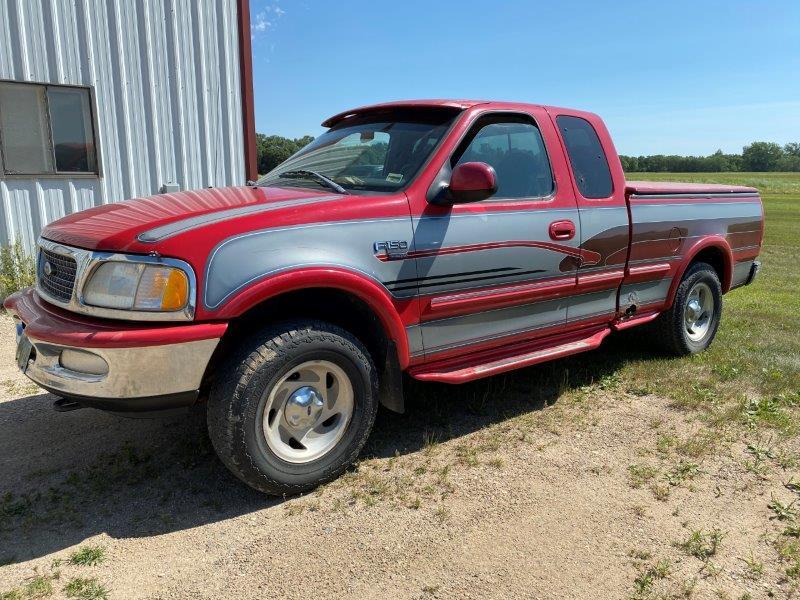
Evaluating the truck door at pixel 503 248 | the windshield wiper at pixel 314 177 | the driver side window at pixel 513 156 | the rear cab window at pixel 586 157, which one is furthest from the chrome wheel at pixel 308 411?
the rear cab window at pixel 586 157

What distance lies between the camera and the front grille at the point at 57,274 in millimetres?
2963

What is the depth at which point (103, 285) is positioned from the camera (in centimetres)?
279

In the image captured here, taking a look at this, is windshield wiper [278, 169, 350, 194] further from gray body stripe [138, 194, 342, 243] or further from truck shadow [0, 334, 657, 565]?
truck shadow [0, 334, 657, 565]

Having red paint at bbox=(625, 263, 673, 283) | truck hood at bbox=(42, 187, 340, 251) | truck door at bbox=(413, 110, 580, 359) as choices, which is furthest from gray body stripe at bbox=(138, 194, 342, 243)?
red paint at bbox=(625, 263, 673, 283)

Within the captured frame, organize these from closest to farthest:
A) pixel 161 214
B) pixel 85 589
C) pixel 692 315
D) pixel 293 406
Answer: pixel 85 589 < pixel 161 214 < pixel 293 406 < pixel 692 315

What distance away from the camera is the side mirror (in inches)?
133

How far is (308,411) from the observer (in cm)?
319

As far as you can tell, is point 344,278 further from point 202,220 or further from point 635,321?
point 635,321

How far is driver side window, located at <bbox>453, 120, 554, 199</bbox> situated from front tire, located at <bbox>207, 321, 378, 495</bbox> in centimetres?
141

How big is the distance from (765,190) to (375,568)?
206 ft

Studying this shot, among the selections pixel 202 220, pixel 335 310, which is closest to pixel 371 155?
pixel 335 310

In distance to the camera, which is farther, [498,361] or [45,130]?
[45,130]

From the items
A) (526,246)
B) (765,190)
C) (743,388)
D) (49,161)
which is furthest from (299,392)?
(765,190)

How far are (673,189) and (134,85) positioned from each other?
6821 mm
